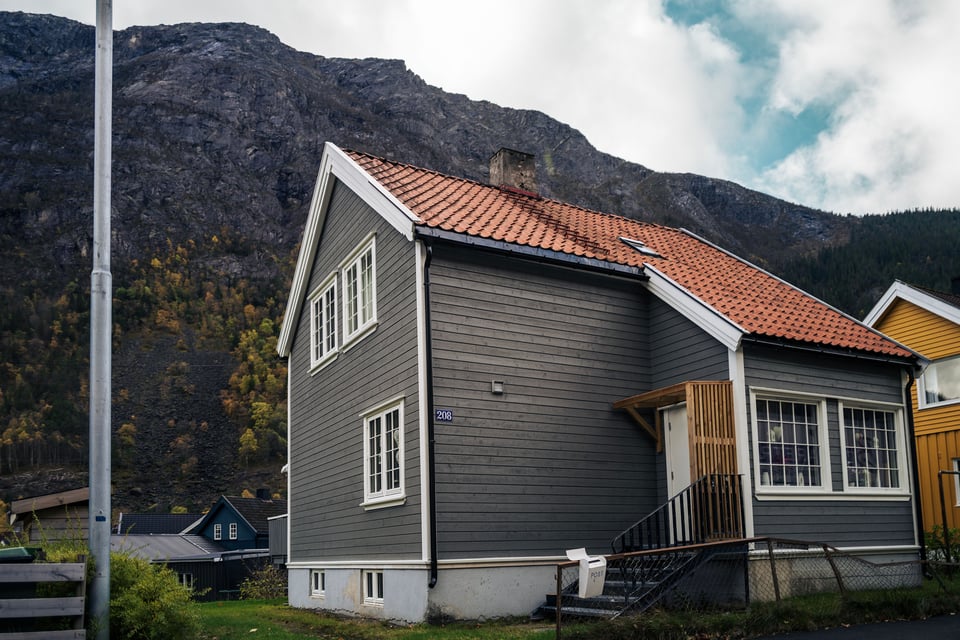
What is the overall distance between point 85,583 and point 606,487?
28.1 feet

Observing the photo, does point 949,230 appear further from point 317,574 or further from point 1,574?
point 1,574

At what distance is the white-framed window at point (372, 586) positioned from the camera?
15922 mm

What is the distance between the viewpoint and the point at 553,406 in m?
15.4

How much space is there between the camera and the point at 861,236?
11331 centimetres

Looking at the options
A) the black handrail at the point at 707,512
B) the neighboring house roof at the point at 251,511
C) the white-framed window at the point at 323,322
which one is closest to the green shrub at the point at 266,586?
the white-framed window at the point at 323,322

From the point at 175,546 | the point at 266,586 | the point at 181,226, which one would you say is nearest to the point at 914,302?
the point at 266,586

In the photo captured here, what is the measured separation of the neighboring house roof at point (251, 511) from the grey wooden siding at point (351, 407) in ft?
127

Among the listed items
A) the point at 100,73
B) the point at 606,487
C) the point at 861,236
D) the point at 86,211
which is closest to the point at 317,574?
the point at 606,487

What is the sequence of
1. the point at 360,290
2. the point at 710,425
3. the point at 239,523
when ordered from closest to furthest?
the point at 710,425, the point at 360,290, the point at 239,523

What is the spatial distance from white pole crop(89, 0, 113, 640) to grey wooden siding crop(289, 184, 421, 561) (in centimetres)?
526

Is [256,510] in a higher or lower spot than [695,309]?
lower

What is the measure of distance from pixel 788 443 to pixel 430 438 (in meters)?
5.78

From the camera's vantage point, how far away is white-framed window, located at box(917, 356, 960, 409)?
2252 centimetres

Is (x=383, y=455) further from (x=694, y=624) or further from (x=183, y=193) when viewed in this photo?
(x=183, y=193)
